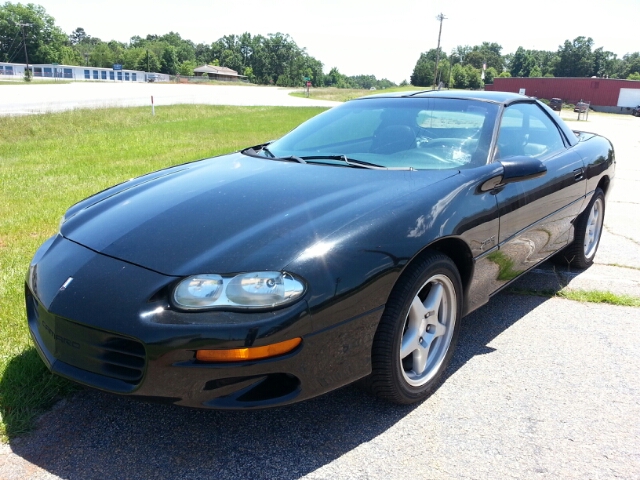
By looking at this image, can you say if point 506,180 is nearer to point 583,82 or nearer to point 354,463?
point 354,463

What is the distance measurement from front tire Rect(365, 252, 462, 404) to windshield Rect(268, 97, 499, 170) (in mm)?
686

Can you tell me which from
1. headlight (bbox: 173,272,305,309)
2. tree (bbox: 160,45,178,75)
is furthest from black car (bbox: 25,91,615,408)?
tree (bbox: 160,45,178,75)

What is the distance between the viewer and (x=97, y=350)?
200cm

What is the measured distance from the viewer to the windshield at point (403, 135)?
3062 millimetres

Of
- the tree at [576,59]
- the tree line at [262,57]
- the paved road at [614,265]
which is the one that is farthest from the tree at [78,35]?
the paved road at [614,265]

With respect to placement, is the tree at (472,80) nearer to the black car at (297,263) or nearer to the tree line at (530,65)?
the tree line at (530,65)

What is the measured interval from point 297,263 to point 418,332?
78 centimetres

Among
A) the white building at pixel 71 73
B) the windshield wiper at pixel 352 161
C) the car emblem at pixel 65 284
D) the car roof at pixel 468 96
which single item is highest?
the white building at pixel 71 73

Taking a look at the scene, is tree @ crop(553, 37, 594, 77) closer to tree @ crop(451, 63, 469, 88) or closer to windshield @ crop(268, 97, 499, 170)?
tree @ crop(451, 63, 469, 88)

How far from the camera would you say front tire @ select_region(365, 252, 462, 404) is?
2.25 metres

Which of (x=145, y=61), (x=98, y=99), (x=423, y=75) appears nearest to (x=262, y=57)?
(x=145, y=61)

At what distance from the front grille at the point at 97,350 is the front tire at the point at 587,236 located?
3440 mm

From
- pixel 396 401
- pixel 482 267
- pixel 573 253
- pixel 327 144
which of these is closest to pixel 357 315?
pixel 396 401

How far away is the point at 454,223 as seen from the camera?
2.55 metres
